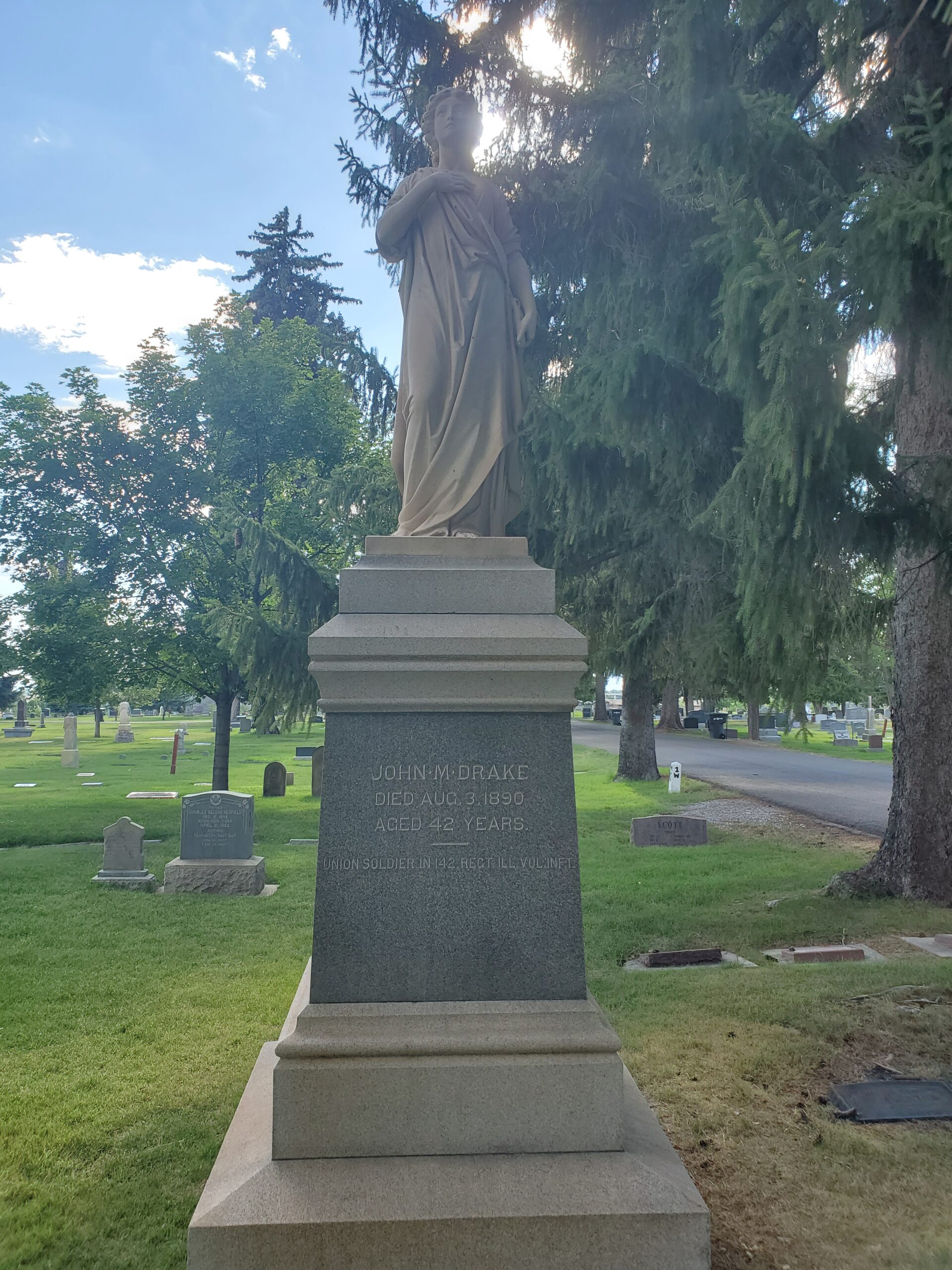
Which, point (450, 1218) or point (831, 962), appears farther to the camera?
point (831, 962)

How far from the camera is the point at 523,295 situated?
13.5 ft

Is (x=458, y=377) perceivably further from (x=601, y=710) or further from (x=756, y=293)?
(x=601, y=710)

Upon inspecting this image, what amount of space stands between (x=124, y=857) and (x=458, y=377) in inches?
307

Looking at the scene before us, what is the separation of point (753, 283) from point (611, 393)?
2185 millimetres

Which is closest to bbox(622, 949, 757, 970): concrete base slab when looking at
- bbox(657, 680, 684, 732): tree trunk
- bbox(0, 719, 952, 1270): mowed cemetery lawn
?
bbox(0, 719, 952, 1270): mowed cemetery lawn

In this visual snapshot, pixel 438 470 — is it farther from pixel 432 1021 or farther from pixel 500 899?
pixel 432 1021

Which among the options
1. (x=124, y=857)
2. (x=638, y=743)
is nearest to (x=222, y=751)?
(x=124, y=857)

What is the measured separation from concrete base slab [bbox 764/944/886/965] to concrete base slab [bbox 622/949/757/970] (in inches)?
7.5

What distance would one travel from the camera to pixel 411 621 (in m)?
3.34

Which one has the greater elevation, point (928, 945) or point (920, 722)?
point (920, 722)

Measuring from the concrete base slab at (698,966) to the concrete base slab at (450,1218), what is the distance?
372 cm

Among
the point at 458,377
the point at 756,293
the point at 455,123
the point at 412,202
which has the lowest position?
the point at 458,377

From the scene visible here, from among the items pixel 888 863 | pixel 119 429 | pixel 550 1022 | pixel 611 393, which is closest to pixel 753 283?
pixel 611 393

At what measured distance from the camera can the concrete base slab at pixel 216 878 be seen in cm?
953
